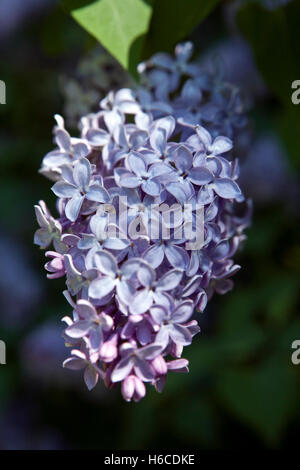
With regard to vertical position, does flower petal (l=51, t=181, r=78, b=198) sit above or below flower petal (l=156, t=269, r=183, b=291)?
above

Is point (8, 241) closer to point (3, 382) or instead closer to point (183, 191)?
point (3, 382)

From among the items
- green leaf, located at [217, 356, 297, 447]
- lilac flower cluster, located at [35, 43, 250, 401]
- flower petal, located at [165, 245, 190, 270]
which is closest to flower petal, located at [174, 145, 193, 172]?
lilac flower cluster, located at [35, 43, 250, 401]

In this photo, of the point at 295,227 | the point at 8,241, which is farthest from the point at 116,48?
the point at 8,241

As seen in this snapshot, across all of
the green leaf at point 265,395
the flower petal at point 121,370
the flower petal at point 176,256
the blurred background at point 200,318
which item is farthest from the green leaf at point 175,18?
the green leaf at point 265,395

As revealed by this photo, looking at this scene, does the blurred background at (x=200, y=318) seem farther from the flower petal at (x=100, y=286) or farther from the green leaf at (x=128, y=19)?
the flower petal at (x=100, y=286)

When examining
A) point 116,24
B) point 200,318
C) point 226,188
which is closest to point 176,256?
point 226,188

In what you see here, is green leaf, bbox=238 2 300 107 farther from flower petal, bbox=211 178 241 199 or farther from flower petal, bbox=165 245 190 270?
flower petal, bbox=165 245 190 270
